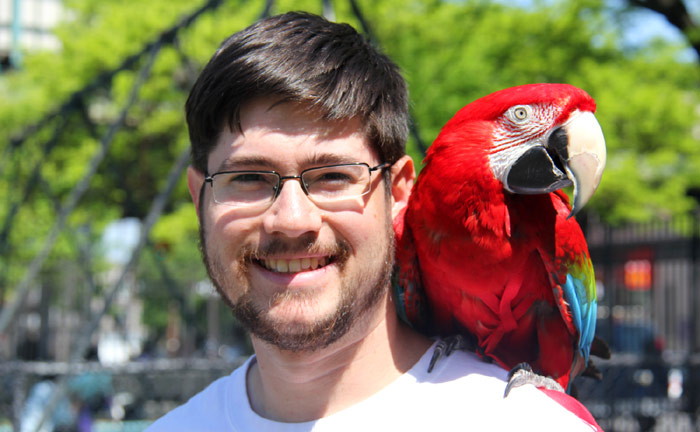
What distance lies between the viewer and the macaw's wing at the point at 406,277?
1584 millimetres

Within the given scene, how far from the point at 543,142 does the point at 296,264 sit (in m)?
0.57

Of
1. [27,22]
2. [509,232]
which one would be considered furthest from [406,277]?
[27,22]

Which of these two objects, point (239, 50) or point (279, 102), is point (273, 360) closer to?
point (279, 102)

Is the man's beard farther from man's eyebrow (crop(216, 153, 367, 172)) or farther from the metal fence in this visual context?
the metal fence

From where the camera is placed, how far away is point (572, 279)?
1.52 meters

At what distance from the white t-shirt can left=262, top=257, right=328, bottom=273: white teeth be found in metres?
0.32

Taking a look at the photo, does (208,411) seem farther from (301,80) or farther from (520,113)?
(520,113)

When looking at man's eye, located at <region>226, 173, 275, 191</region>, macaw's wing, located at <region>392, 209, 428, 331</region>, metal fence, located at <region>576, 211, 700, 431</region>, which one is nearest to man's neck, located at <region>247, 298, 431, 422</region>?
macaw's wing, located at <region>392, 209, 428, 331</region>

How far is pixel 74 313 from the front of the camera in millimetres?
7133

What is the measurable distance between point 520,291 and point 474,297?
0.37 feet

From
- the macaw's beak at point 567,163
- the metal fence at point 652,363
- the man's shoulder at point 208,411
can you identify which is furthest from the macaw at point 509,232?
the metal fence at point 652,363

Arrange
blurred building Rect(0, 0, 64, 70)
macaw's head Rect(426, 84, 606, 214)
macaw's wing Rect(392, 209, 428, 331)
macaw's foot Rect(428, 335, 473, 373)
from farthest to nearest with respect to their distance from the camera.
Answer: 1. blurred building Rect(0, 0, 64, 70)
2. macaw's wing Rect(392, 209, 428, 331)
3. macaw's foot Rect(428, 335, 473, 373)
4. macaw's head Rect(426, 84, 606, 214)

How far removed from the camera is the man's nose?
49.6 inches

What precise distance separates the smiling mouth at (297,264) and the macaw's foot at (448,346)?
13.7 inches
